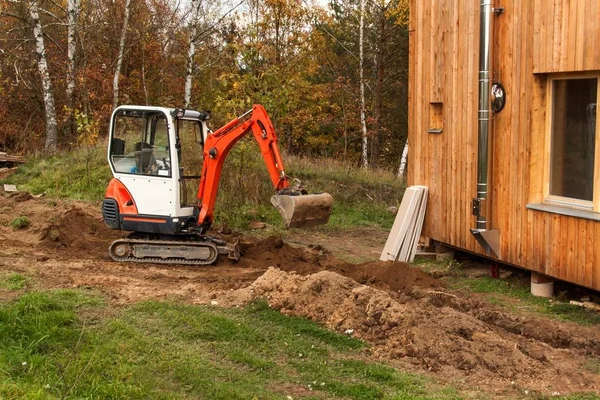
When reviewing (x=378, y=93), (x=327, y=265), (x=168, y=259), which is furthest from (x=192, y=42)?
(x=327, y=265)

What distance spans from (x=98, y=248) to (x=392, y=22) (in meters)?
21.1

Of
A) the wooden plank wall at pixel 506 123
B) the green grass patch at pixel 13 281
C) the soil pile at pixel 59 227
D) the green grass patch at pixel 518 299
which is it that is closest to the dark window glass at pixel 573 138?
the wooden plank wall at pixel 506 123

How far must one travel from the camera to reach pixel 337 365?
246 inches

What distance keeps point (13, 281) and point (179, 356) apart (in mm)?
3804

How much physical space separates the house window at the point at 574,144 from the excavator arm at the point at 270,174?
331cm

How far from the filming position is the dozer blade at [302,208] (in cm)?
988

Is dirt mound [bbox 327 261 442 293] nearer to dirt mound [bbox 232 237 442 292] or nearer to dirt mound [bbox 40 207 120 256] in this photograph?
dirt mound [bbox 232 237 442 292]

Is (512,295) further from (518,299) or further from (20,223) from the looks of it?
(20,223)

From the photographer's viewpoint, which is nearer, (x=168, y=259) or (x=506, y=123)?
(x=506, y=123)

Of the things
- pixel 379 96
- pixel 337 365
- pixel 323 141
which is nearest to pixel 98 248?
pixel 337 365

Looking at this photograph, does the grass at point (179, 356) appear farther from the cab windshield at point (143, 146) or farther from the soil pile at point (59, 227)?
the soil pile at point (59, 227)

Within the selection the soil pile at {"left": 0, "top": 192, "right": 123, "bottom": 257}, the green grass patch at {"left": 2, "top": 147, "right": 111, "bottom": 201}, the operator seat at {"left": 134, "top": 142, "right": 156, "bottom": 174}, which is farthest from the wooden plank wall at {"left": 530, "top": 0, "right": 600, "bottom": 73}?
the green grass patch at {"left": 2, "top": 147, "right": 111, "bottom": 201}

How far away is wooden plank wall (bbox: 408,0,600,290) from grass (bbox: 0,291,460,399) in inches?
128

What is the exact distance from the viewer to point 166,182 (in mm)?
10547
